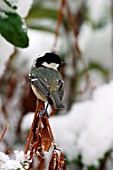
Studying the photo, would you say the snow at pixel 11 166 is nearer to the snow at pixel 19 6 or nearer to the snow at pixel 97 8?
the snow at pixel 19 6

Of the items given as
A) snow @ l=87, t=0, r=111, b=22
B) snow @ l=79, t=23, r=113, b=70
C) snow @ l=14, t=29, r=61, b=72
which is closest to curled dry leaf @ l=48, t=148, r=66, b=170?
snow @ l=14, t=29, r=61, b=72

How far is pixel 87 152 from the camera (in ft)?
5.73

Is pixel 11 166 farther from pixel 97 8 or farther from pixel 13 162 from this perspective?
pixel 97 8

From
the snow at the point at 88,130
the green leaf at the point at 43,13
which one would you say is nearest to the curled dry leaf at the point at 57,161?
the snow at the point at 88,130

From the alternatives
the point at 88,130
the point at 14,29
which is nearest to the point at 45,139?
the point at 14,29

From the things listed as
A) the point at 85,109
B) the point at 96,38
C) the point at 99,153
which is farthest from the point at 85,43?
the point at 99,153

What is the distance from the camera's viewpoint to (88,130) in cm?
177

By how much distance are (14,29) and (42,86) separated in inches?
7.0

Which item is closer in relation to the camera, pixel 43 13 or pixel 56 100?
pixel 56 100

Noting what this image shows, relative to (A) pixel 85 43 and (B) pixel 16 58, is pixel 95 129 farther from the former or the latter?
(A) pixel 85 43

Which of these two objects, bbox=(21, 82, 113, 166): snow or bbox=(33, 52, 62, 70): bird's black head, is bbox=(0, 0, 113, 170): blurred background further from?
bbox=(33, 52, 62, 70): bird's black head

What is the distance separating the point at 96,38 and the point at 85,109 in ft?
3.54

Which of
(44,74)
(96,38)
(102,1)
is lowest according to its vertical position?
(44,74)

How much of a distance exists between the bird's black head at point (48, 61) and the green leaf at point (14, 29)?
96 millimetres
